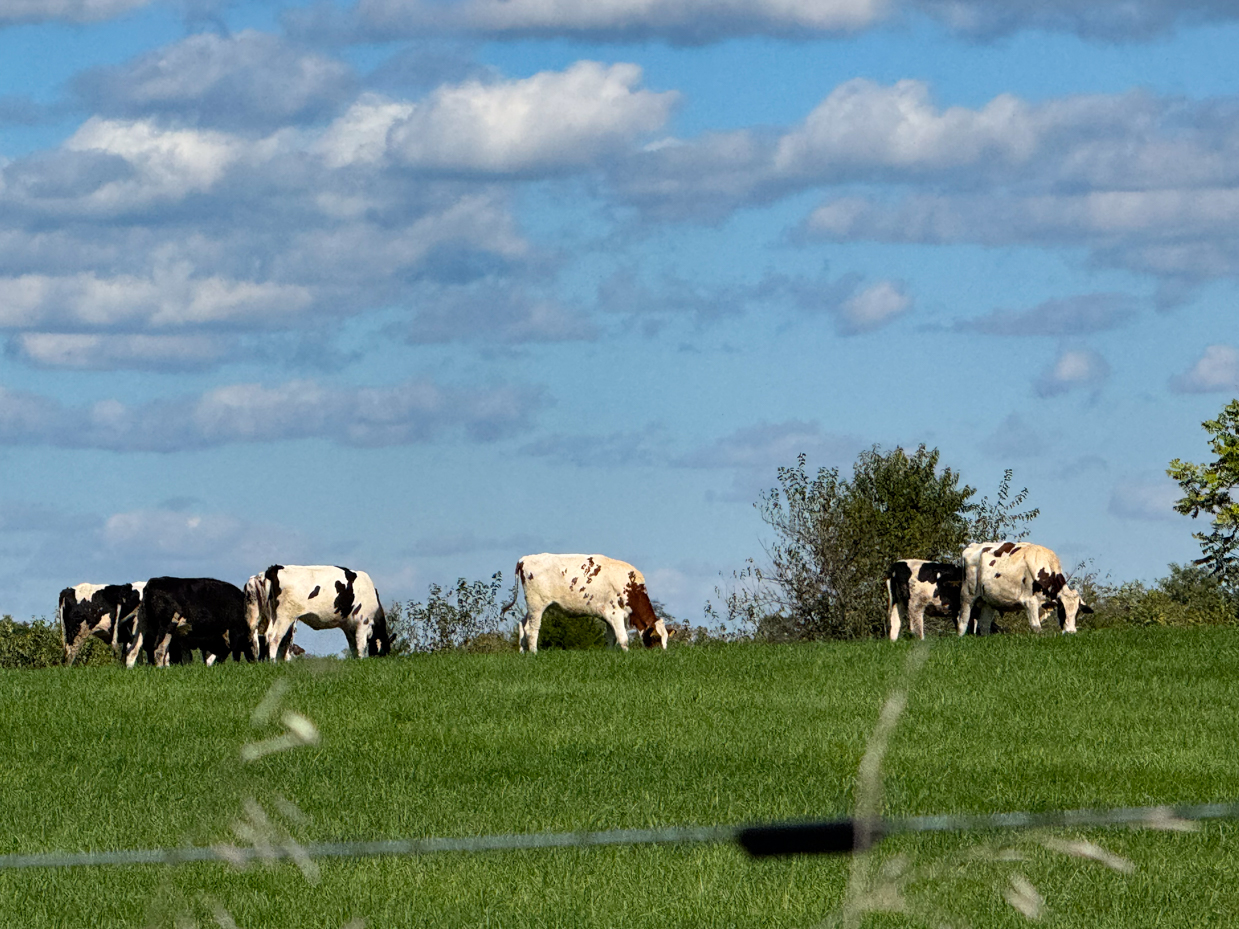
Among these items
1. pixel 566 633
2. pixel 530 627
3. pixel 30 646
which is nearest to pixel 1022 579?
pixel 530 627

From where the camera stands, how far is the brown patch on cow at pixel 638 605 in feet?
90.8

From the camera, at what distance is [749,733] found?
56.3ft

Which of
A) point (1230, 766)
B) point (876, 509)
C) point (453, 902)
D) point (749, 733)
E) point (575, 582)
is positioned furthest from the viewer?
point (876, 509)

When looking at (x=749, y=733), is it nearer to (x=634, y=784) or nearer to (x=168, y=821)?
(x=634, y=784)

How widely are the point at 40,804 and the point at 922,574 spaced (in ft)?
68.1

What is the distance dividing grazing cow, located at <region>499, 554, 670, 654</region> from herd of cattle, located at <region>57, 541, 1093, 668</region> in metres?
0.02

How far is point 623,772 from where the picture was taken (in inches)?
590

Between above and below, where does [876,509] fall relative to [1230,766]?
above

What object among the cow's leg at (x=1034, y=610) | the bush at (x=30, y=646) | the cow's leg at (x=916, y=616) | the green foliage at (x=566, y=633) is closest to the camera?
the cow's leg at (x=1034, y=610)

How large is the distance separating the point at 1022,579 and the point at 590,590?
840cm

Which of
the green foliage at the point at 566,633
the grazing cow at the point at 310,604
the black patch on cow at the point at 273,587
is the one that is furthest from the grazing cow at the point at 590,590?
the green foliage at the point at 566,633

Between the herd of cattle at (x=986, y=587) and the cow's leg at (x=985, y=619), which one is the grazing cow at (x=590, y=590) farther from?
the cow's leg at (x=985, y=619)

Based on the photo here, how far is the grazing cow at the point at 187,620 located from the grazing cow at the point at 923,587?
12.9 metres

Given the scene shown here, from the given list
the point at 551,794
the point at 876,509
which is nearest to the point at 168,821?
the point at 551,794
